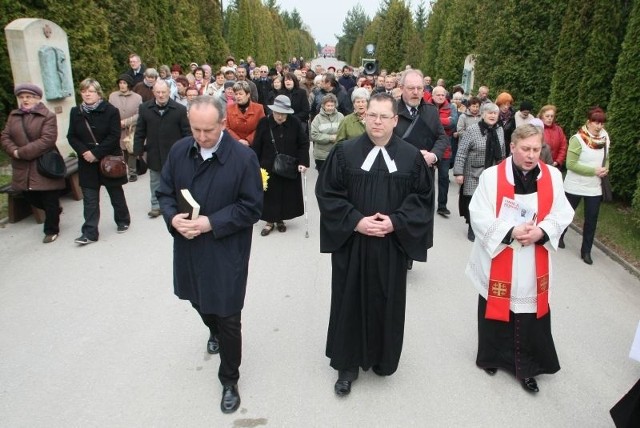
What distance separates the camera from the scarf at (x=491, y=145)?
6477mm

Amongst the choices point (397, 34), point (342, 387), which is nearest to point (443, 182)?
point (342, 387)

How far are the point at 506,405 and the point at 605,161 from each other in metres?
3.79

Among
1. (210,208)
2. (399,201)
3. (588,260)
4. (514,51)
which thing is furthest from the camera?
(514,51)

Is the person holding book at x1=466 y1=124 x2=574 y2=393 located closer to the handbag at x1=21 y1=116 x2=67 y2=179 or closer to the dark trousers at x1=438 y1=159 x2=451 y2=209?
the dark trousers at x1=438 y1=159 x2=451 y2=209

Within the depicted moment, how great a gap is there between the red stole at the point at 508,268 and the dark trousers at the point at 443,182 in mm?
Answer: 4429

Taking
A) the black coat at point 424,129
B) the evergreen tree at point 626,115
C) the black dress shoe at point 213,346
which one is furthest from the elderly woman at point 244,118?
the evergreen tree at point 626,115

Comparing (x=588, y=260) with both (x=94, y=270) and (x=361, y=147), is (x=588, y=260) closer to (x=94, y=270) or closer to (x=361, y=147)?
(x=361, y=147)

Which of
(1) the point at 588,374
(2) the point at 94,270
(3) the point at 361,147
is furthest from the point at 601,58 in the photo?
(2) the point at 94,270

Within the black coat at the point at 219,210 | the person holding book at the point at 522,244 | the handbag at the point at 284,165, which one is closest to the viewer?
the black coat at the point at 219,210

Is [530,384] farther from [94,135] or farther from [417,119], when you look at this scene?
[94,135]

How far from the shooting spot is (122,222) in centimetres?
699

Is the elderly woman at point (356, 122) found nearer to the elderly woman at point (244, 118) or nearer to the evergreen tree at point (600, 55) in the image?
the elderly woman at point (244, 118)

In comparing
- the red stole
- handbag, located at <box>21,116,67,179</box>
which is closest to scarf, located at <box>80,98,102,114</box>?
handbag, located at <box>21,116,67,179</box>

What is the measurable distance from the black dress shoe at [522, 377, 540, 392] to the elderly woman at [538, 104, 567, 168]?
13.2 ft
